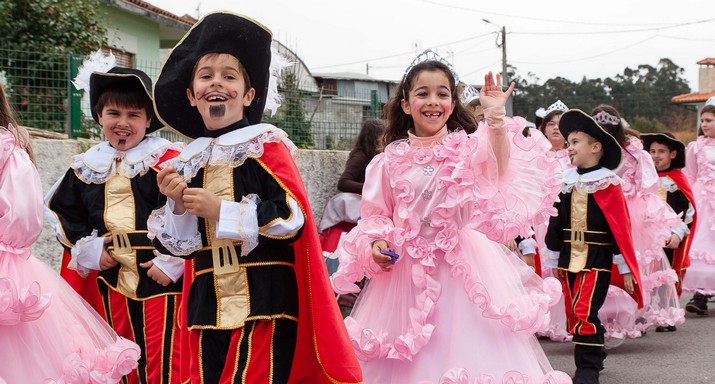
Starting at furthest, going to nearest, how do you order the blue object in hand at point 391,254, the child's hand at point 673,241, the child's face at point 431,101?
the child's hand at point 673,241 → the child's face at point 431,101 → the blue object in hand at point 391,254

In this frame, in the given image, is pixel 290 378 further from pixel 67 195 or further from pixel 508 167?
pixel 67 195

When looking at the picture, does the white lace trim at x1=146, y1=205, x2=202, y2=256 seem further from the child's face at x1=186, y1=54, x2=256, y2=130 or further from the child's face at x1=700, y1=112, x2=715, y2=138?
the child's face at x1=700, y1=112, x2=715, y2=138

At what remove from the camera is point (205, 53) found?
4410 mm

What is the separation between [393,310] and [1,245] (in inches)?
82.9

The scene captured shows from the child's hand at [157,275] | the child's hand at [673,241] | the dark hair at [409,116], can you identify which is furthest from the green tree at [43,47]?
the child's hand at [673,241]

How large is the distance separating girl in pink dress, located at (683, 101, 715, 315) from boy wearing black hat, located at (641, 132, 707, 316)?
2.32 ft

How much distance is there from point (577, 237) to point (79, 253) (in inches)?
155

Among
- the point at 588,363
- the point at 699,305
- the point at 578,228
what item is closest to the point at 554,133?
the point at 578,228

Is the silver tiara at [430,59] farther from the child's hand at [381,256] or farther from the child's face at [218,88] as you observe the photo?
the child's face at [218,88]

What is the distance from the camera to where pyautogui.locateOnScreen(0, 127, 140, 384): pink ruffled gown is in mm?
4781

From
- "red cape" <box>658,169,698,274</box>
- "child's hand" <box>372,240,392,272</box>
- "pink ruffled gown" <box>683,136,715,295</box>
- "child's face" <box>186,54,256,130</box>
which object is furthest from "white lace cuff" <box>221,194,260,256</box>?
"pink ruffled gown" <box>683,136,715,295</box>

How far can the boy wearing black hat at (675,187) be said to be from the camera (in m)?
11.0

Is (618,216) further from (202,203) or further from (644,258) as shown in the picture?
(202,203)

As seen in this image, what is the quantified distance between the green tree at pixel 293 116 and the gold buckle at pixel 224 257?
7129 mm
